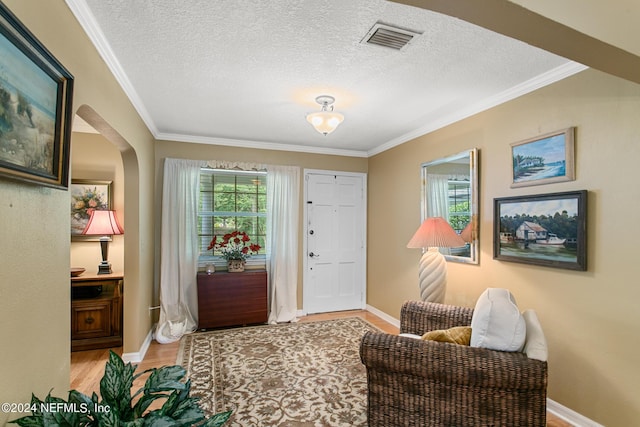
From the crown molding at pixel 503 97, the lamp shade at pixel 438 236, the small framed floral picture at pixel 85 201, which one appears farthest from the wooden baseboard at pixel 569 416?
the small framed floral picture at pixel 85 201

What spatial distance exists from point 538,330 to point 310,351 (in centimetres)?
218

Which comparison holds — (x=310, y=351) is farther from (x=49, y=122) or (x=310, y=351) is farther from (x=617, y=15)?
(x=617, y=15)

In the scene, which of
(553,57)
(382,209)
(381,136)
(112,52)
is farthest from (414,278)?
(112,52)

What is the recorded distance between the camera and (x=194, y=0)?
163 centimetres

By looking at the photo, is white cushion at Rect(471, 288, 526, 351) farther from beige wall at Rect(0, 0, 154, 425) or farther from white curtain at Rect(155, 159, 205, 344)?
white curtain at Rect(155, 159, 205, 344)

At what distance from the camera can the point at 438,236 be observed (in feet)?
9.61

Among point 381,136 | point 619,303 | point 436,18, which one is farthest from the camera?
point 381,136

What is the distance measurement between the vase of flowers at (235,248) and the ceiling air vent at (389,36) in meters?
2.99

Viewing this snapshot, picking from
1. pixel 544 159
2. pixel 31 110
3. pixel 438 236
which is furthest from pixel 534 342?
pixel 31 110

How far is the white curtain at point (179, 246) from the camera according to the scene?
12.9 feet

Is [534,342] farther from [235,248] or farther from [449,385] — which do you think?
[235,248]

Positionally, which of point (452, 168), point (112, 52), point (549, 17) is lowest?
point (452, 168)

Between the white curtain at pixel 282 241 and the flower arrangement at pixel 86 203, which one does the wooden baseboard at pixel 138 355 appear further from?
the flower arrangement at pixel 86 203

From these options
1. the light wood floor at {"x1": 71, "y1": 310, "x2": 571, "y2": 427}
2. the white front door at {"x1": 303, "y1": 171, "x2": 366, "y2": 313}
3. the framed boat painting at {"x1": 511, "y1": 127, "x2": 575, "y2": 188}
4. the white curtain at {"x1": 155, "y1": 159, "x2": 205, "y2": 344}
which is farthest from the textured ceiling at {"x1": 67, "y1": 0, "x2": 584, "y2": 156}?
the light wood floor at {"x1": 71, "y1": 310, "x2": 571, "y2": 427}
